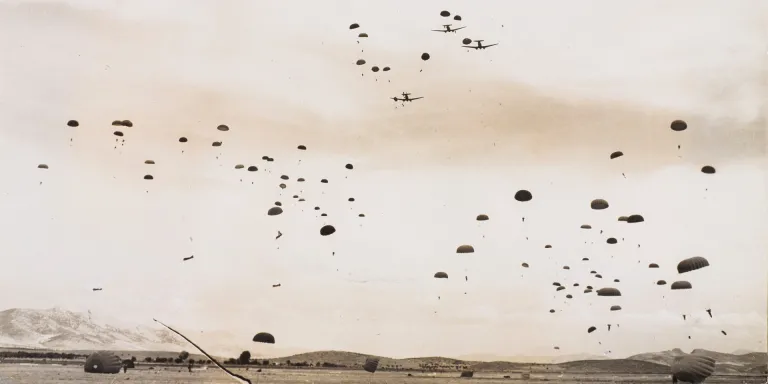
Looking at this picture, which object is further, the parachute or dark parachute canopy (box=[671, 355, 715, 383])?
the parachute

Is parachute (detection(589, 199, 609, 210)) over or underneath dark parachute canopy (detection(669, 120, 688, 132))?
underneath

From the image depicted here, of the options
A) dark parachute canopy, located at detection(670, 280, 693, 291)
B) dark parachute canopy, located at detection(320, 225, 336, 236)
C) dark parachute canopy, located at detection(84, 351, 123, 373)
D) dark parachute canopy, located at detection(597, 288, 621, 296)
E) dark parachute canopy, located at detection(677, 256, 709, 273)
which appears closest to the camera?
dark parachute canopy, located at detection(677, 256, 709, 273)

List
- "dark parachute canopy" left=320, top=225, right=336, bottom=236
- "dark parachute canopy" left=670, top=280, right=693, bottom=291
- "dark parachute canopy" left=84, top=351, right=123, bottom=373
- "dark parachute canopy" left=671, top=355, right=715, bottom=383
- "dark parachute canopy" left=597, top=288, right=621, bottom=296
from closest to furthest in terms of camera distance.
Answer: "dark parachute canopy" left=671, top=355, right=715, bottom=383 → "dark parachute canopy" left=320, top=225, right=336, bottom=236 → "dark parachute canopy" left=670, top=280, right=693, bottom=291 → "dark parachute canopy" left=597, top=288, right=621, bottom=296 → "dark parachute canopy" left=84, top=351, right=123, bottom=373

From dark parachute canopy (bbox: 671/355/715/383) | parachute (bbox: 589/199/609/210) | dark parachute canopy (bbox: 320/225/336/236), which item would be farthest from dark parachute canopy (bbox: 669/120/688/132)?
dark parachute canopy (bbox: 320/225/336/236)

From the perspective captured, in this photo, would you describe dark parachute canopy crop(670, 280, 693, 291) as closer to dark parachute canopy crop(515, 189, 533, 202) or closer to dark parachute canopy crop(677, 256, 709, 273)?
dark parachute canopy crop(677, 256, 709, 273)

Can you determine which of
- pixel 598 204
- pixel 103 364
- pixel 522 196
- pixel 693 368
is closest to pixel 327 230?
pixel 522 196

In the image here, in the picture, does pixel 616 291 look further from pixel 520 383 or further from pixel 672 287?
pixel 520 383

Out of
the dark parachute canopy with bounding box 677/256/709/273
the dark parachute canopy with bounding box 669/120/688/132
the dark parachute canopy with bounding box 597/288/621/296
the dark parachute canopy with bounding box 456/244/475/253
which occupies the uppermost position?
the dark parachute canopy with bounding box 669/120/688/132
